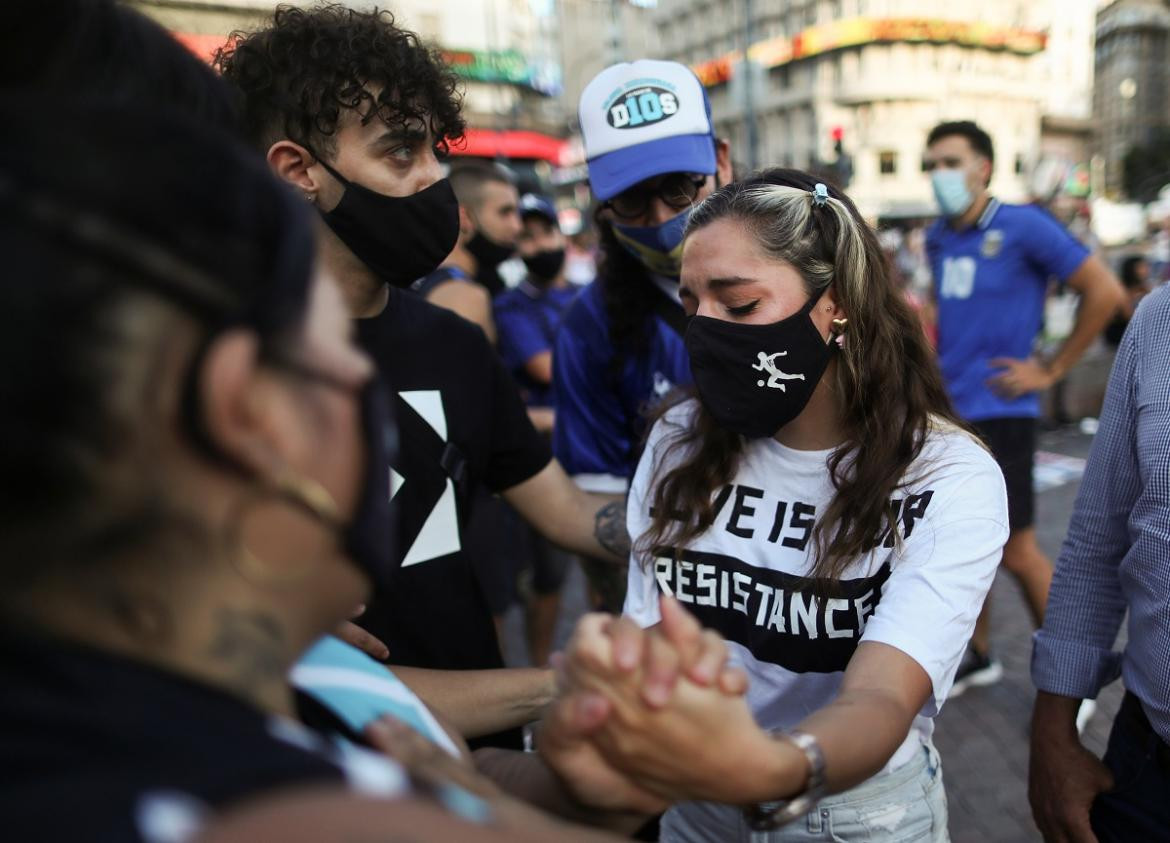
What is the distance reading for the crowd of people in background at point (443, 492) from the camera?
0.61 metres

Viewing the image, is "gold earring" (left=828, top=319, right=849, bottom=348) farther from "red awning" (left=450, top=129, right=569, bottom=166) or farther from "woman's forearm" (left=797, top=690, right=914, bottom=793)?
"red awning" (left=450, top=129, right=569, bottom=166)

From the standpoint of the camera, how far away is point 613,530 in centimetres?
215

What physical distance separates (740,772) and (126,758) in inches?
27.0

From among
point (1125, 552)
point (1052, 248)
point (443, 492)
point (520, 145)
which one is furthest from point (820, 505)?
point (520, 145)

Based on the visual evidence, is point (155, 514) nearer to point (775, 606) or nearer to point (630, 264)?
point (775, 606)

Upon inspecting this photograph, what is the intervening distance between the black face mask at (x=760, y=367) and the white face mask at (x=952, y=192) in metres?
3.12

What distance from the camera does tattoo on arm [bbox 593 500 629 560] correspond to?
212 cm

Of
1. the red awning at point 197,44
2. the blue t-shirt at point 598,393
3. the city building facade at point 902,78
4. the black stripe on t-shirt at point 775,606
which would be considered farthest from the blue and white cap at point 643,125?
the city building facade at point 902,78

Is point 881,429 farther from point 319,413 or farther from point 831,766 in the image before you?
point 319,413

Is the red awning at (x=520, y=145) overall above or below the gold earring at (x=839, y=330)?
above

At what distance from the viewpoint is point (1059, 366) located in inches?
167

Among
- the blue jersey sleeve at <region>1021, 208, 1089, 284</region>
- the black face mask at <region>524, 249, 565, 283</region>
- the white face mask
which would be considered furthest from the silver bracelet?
the black face mask at <region>524, 249, 565, 283</region>

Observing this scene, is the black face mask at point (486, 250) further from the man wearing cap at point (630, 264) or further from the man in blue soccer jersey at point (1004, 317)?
the man in blue soccer jersey at point (1004, 317)

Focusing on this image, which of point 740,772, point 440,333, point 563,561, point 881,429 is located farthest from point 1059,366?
point 740,772
